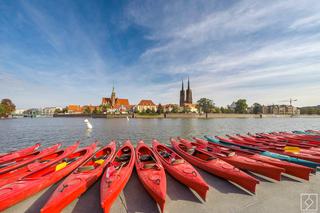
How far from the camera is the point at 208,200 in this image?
4980mm

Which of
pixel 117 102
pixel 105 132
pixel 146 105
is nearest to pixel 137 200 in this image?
pixel 105 132

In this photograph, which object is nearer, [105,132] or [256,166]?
[256,166]

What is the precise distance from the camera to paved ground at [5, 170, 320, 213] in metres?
4.52

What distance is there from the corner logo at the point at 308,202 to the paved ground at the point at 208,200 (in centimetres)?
12

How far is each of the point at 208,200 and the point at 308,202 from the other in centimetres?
321

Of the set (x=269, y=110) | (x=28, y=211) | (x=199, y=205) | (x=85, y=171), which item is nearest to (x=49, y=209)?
(x=28, y=211)

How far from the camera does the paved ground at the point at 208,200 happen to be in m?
4.52

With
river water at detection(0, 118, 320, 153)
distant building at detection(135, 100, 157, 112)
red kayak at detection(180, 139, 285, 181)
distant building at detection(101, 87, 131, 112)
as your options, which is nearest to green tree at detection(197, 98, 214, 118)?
distant building at detection(135, 100, 157, 112)

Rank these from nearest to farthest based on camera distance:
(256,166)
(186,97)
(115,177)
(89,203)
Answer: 1. (89,203)
2. (115,177)
3. (256,166)
4. (186,97)

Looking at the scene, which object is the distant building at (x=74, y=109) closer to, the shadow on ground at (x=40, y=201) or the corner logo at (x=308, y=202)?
the shadow on ground at (x=40, y=201)

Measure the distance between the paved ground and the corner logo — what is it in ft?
0.39

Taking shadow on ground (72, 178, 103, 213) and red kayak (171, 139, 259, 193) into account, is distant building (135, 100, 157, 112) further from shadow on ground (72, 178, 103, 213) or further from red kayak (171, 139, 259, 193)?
shadow on ground (72, 178, 103, 213)

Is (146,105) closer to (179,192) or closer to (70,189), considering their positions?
(179,192)

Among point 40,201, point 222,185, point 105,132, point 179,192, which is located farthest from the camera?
point 105,132
